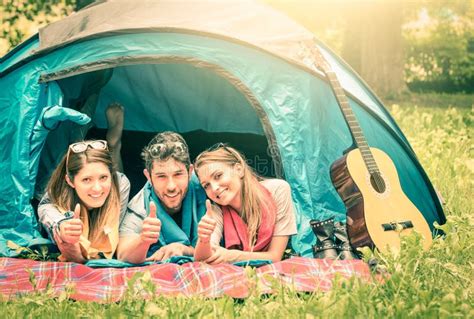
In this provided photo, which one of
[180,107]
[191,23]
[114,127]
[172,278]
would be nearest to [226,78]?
[191,23]

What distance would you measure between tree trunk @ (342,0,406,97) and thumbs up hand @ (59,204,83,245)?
27.0 feet

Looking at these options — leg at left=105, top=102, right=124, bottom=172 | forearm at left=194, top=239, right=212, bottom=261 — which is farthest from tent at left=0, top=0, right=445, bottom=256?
leg at left=105, top=102, right=124, bottom=172

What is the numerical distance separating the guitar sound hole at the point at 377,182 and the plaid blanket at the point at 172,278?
1.65 feet

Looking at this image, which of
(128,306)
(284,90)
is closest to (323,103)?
(284,90)

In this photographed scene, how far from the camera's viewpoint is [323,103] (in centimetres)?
390

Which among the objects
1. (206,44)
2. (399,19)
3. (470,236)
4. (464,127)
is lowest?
(470,236)

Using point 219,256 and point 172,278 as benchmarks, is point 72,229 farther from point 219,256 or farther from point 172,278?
point 219,256

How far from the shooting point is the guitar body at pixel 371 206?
3.53 metres

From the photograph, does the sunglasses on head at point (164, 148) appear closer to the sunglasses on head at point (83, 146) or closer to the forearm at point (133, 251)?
the sunglasses on head at point (83, 146)

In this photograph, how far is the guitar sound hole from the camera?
368 cm

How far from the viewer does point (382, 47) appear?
10.9 metres

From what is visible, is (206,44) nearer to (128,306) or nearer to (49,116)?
(49,116)

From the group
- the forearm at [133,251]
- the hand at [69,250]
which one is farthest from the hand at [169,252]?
the hand at [69,250]

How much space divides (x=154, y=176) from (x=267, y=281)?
2.87 feet
